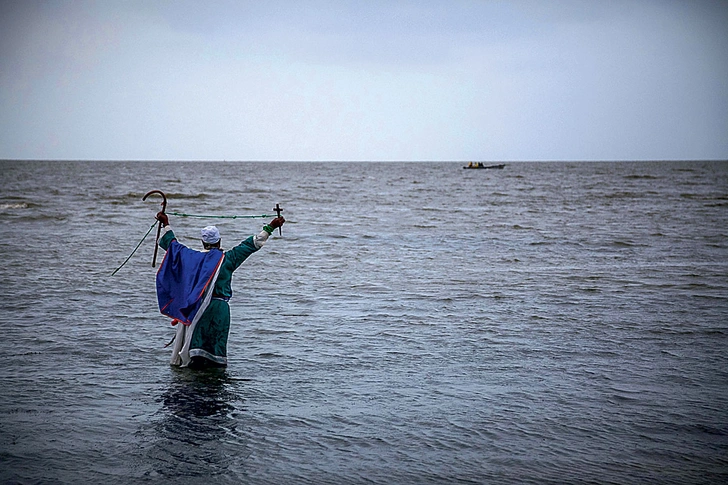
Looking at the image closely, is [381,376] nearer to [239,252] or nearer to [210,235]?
[239,252]

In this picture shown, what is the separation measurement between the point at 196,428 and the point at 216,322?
1434mm

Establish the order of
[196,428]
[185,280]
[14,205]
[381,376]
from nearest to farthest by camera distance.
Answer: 1. [196,428]
2. [185,280]
3. [381,376]
4. [14,205]

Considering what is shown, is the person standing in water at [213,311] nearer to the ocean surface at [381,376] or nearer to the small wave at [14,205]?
the ocean surface at [381,376]

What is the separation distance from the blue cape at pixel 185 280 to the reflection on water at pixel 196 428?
571 millimetres

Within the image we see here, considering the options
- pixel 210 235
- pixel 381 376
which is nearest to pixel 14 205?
pixel 210 235

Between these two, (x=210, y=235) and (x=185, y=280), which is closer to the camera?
(x=185, y=280)

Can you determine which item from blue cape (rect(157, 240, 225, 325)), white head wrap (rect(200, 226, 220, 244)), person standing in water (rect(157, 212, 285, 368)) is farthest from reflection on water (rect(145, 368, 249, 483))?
white head wrap (rect(200, 226, 220, 244))

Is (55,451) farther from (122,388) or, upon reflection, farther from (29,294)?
(29,294)

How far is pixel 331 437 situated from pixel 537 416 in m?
1.63

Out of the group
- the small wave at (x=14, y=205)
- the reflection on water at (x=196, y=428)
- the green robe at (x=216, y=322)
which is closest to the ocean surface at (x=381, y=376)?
the reflection on water at (x=196, y=428)

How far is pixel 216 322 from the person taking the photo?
21.4 feet

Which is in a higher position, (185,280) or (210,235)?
(210,235)

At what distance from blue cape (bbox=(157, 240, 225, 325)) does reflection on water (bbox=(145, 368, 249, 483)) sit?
0.57m

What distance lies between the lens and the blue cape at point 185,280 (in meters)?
6.41
